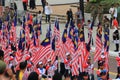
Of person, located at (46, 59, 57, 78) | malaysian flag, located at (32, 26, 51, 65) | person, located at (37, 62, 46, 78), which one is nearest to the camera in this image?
person, located at (37, 62, 46, 78)

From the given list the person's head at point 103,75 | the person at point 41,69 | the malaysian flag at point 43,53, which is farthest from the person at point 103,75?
the malaysian flag at point 43,53

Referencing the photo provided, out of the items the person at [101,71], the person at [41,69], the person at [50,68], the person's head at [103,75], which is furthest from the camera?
the person at [50,68]

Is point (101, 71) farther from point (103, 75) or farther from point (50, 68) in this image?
point (50, 68)

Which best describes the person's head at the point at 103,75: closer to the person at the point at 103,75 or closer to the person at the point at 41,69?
the person at the point at 103,75

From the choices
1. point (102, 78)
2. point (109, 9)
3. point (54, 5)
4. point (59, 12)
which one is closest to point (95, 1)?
point (109, 9)

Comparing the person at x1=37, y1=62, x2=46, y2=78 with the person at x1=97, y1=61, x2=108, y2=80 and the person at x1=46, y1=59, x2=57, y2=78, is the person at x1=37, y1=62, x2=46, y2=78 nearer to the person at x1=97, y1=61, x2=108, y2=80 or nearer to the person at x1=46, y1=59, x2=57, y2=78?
the person at x1=46, y1=59, x2=57, y2=78

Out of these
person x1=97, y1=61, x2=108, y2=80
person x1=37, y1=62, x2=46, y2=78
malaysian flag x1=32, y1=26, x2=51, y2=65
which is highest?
malaysian flag x1=32, y1=26, x2=51, y2=65

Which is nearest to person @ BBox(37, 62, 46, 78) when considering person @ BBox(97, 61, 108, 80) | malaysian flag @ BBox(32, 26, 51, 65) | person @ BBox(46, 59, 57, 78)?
malaysian flag @ BBox(32, 26, 51, 65)

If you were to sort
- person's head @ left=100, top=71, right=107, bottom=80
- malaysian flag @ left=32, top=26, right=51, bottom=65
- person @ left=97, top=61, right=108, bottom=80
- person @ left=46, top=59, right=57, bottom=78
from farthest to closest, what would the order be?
person @ left=46, top=59, right=57, bottom=78 < malaysian flag @ left=32, top=26, right=51, bottom=65 < person @ left=97, top=61, right=108, bottom=80 < person's head @ left=100, top=71, right=107, bottom=80

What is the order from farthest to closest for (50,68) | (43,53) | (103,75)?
(50,68) → (43,53) → (103,75)

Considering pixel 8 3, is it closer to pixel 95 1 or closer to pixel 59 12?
pixel 59 12

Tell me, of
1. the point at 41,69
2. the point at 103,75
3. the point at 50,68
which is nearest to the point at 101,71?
the point at 103,75

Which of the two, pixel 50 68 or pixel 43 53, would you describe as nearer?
pixel 43 53

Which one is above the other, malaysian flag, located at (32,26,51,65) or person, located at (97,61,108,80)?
malaysian flag, located at (32,26,51,65)
